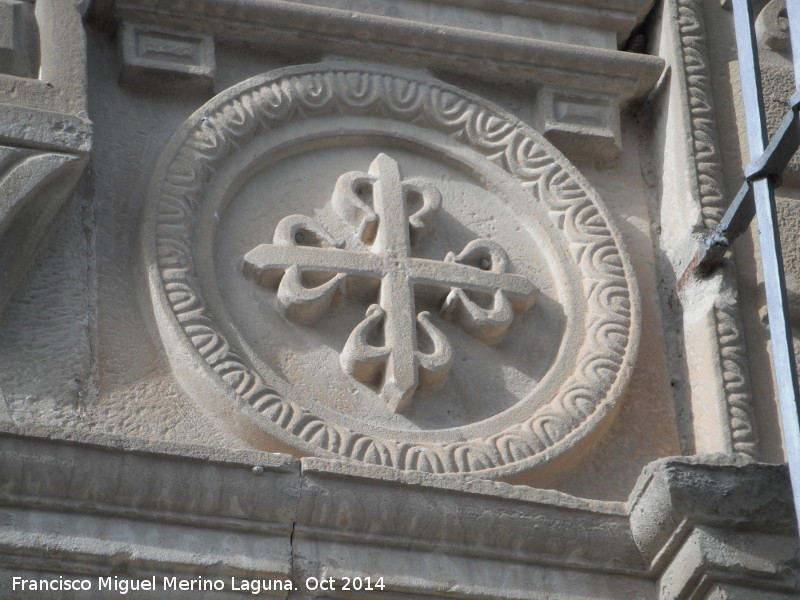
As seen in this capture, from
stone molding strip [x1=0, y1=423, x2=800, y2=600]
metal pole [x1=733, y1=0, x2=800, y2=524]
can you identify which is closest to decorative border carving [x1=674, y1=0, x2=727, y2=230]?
metal pole [x1=733, y1=0, x2=800, y2=524]

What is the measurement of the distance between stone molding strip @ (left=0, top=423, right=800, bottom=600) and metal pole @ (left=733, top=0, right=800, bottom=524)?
0.21 meters

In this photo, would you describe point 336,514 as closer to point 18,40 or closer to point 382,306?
point 382,306

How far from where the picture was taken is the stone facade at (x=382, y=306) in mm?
3195

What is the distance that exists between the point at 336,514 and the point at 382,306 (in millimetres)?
625

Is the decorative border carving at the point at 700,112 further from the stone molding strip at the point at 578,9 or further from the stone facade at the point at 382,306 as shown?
the stone molding strip at the point at 578,9

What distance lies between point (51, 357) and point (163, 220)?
0.43 metres

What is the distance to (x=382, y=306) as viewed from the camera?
3.68m

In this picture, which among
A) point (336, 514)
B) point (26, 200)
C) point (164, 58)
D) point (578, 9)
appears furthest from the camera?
point (578, 9)

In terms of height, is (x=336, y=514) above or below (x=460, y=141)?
below

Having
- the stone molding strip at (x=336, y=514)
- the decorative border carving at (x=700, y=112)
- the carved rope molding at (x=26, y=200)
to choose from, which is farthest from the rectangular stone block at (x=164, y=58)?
the decorative border carving at (x=700, y=112)

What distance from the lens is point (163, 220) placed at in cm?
364

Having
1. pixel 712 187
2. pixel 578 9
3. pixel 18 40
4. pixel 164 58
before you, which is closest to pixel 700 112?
pixel 712 187

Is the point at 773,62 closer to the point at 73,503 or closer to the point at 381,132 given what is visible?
the point at 381,132

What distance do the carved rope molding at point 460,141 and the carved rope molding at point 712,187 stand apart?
0.22m
